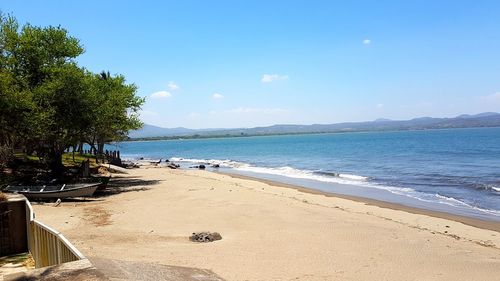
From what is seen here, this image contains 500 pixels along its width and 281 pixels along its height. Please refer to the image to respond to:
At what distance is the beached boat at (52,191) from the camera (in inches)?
763

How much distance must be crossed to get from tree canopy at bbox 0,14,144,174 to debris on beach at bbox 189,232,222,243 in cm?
1250

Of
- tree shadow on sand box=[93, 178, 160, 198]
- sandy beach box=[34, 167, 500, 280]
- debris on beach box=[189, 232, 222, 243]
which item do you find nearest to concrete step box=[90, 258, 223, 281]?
sandy beach box=[34, 167, 500, 280]

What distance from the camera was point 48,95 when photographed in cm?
2250

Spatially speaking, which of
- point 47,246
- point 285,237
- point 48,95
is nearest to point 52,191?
point 48,95

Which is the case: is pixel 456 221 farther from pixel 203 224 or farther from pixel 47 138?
pixel 47 138

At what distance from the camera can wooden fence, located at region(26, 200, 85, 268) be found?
6266mm

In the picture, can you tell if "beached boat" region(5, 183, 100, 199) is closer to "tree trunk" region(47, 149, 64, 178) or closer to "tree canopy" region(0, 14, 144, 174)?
"tree canopy" region(0, 14, 144, 174)

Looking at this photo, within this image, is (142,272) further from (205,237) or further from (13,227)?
(205,237)

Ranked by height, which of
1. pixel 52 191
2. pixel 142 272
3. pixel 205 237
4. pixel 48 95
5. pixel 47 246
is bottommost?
pixel 205 237

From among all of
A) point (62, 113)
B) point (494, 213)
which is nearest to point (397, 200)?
point (494, 213)

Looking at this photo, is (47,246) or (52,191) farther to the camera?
(52,191)

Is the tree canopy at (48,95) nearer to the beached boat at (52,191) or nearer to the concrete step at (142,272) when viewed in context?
the beached boat at (52,191)

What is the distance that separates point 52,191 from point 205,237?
10.6 m

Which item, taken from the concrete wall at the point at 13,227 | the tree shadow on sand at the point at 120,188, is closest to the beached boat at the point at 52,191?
the tree shadow on sand at the point at 120,188
